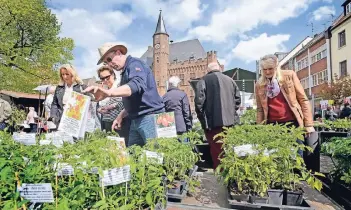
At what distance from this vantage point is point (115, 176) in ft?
4.60

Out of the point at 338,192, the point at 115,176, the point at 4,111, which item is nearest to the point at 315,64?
the point at 4,111

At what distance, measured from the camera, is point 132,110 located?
2.79 metres

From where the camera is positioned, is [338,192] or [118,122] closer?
[338,192]

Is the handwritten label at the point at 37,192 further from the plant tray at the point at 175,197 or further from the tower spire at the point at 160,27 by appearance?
the tower spire at the point at 160,27

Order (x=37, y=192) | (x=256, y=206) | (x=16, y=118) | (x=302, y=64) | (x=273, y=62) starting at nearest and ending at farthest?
1. (x=37, y=192)
2. (x=256, y=206)
3. (x=273, y=62)
4. (x=16, y=118)
5. (x=302, y=64)

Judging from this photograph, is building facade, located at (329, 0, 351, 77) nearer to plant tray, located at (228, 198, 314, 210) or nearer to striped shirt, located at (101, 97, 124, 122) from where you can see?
striped shirt, located at (101, 97, 124, 122)

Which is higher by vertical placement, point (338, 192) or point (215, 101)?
point (215, 101)

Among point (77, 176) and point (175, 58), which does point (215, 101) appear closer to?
point (77, 176)

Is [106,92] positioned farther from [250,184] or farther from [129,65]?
[250,184]

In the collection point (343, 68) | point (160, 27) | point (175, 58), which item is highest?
point (160, 27)

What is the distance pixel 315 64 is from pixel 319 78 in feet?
4.96

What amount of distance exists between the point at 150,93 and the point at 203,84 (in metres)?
1.42

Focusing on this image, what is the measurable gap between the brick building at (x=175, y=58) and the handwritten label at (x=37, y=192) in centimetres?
6519

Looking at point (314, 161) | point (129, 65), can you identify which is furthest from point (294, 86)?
point (129, 65)
